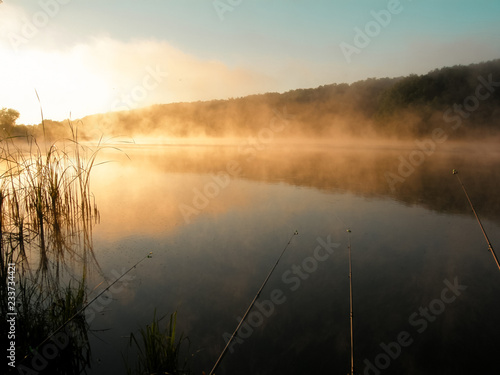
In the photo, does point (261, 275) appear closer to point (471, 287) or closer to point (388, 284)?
point (388, 284)

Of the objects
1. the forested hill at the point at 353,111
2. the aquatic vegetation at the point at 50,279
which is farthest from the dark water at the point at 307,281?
the forested hill at the point at 353,111

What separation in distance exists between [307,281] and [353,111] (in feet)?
206

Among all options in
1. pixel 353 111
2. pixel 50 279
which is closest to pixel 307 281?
pixel 50 279

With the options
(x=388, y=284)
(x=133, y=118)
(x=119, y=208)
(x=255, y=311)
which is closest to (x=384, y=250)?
(x=388, y=284)

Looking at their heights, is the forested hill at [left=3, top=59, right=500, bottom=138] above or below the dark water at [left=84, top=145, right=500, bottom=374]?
above

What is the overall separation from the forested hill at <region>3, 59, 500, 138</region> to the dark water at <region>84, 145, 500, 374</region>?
8771 mm

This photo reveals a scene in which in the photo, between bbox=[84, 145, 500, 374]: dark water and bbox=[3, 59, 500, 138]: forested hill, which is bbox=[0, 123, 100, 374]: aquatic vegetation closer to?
bbox=[84, 145, 500, 374]: dark water

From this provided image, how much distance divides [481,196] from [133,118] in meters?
83.2

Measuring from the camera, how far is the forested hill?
132 ft

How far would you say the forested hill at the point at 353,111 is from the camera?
4028 centimetres

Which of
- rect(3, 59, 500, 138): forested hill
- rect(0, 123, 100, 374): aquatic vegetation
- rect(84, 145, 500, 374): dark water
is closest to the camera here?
rect(0, 123, 100, 374): aquatic vegetation

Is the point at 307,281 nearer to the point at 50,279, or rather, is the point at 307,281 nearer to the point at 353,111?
the point at 50,279

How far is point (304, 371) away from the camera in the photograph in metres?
2.68

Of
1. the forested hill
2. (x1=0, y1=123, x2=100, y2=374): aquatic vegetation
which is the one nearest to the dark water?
(x1=0, y1=123, x2=100, y2=374): aquatic vegetation
